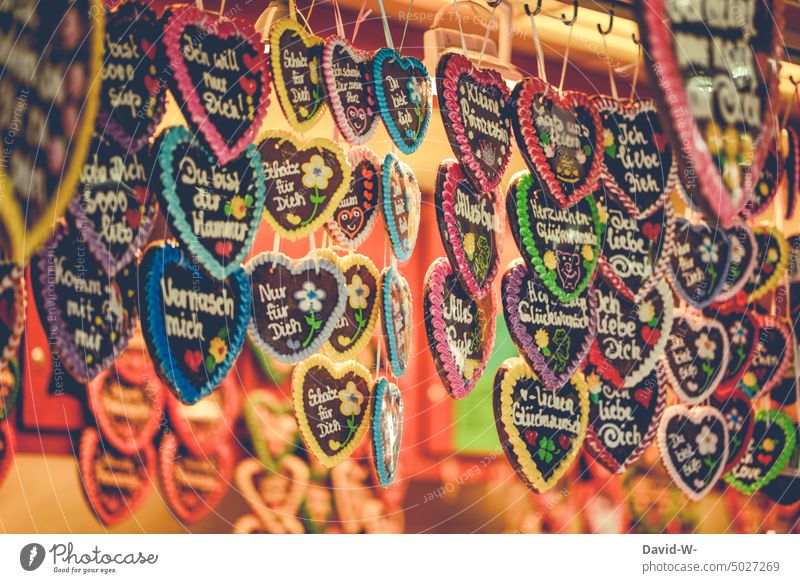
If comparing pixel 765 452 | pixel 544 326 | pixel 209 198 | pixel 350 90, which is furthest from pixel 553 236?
pixel 765 452

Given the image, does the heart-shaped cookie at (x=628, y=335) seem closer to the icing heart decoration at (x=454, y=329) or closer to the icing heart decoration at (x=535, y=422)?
the icing heart decoration at (x=535, y=422)

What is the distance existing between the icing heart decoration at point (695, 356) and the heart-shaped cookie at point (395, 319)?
0.47m

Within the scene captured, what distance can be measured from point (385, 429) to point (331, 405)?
3.2 inches

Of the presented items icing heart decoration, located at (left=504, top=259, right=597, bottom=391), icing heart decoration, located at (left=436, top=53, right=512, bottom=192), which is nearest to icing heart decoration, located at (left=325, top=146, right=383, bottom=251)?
icing heart decoration, located at (left=436, top=53, right=512, bottom=192)

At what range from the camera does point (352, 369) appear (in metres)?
1.33

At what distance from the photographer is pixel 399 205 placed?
1331mm

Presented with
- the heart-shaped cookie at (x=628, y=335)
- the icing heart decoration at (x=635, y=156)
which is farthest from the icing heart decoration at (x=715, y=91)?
the heart-shaped cookie at (x=628, y=335)

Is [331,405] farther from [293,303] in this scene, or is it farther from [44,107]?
[44,107]

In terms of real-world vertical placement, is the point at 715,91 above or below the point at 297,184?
above

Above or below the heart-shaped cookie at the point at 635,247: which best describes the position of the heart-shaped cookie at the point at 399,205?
above

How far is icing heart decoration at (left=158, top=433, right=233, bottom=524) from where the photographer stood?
1.43 meters

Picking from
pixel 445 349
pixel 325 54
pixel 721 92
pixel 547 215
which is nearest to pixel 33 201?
pixel 325 54

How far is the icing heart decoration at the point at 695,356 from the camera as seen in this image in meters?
1.59
